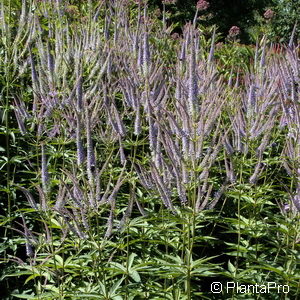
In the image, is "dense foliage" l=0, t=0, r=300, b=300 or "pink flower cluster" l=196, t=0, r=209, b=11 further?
"pink flower cluster" l=196, t=0, r=209, b=11

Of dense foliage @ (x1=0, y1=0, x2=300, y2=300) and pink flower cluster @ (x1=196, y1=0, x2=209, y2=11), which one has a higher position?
pink flower cluster @ (x1=196, y1=0, x2=209, y2=11)

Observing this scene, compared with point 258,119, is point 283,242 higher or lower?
lower

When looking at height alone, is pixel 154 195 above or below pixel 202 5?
below

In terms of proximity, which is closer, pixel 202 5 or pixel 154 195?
pixel 154 195

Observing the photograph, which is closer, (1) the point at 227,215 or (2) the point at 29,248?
(2) the point at 29,248

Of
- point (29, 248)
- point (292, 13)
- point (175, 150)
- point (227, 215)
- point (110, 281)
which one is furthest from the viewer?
point (292, 13)

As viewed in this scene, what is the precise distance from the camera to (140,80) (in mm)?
Answer: 4105

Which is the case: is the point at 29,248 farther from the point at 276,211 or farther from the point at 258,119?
the point at 276,211

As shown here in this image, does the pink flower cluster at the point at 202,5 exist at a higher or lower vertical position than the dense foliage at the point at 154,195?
higher

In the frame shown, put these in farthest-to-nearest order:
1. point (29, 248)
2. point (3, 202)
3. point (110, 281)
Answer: point (3, 202)
point (110, 281)
point (29, 248)

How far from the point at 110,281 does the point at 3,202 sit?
2.00 m

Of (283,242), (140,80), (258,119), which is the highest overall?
(140,80)

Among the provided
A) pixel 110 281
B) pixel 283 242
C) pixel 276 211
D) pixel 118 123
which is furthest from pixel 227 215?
pixel 118 123

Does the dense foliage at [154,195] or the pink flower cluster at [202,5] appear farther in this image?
the pink flower cluster at [202,5]
